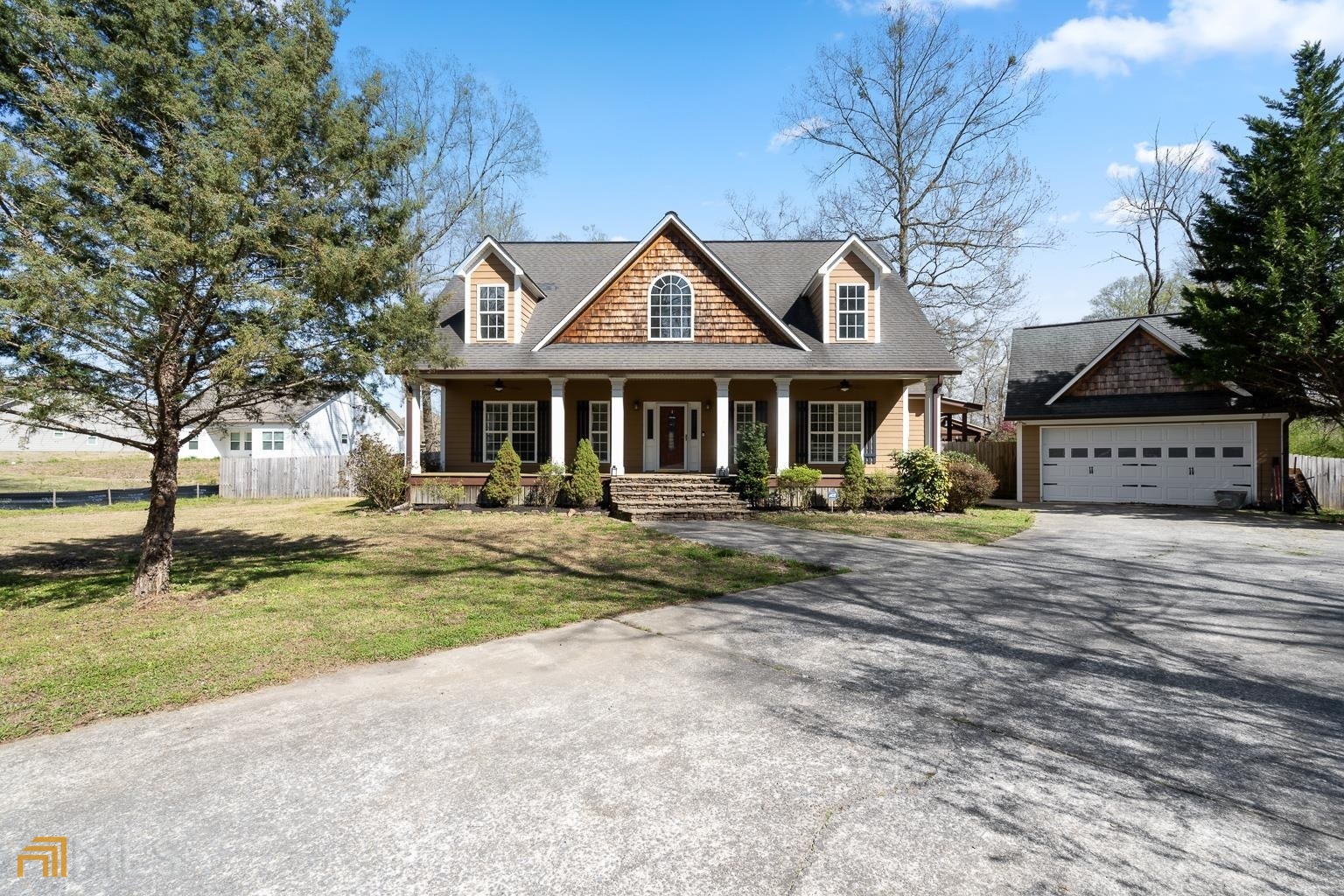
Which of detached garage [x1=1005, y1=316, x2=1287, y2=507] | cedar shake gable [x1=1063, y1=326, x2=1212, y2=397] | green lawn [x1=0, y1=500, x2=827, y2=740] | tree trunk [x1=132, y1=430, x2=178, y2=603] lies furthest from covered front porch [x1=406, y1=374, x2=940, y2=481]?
tree trunk [x1=132, y1=430, x2=178, y2=603]

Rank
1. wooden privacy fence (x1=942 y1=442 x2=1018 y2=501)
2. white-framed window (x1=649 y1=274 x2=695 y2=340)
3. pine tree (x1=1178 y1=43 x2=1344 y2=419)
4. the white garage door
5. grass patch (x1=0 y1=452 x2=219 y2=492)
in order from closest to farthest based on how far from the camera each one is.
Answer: pine tree (x1=1178 y1=43 x2=1344 y2=419) < white-framed window (x1=649 y1=274 x2=695 y2=340) < the white garage door < wooden privacy fence (x1=942 y1=442 x2=1018 y2=501) < grass patch (x1=0 y1=452 x2=219 y2=492)

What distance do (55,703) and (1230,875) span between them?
6770 mm

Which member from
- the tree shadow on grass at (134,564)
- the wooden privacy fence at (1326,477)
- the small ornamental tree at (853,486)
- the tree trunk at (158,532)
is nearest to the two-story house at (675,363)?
the small ornamental tree at (853,486)

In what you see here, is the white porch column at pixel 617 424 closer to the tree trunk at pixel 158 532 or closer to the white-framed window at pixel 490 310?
the white-framed window at pixel 490 310

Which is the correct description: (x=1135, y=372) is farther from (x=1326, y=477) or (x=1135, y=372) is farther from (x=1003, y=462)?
Answer: (x=1326, y=477)

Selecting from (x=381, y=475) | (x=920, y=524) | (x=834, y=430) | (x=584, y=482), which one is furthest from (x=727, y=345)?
(x=381, y=475)

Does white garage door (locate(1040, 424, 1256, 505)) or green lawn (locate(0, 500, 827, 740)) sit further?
white garage door (locate(1040, 424, 1256, 505))

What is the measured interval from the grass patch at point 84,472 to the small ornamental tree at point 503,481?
15.2 metres

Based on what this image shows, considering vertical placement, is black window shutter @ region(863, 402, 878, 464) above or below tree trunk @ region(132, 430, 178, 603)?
above

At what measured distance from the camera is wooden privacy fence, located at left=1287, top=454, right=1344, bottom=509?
62.3 feet

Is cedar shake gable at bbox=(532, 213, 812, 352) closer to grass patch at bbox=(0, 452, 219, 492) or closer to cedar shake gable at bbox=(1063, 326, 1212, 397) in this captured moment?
cedar shake gable at bbox=(1063, 326, 1212, 397)

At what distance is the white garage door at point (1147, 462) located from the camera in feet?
59.4

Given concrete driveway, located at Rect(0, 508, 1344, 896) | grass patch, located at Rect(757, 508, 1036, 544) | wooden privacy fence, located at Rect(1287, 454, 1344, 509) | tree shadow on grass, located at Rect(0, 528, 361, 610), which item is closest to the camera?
concrete driveway, located at Rect(0, 508, 1344, 896)

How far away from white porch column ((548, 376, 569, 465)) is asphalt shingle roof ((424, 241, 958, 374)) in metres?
0.49
